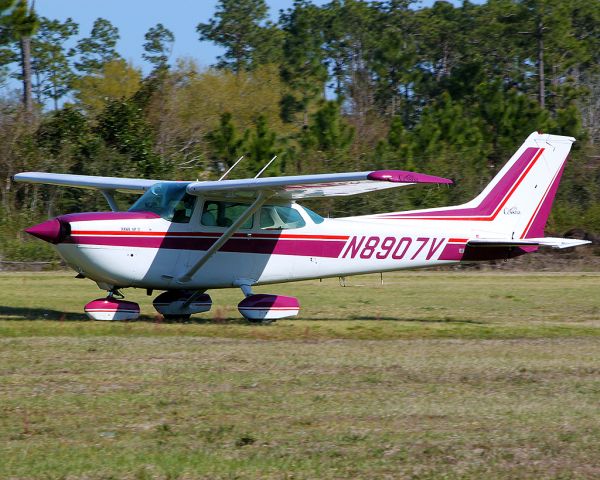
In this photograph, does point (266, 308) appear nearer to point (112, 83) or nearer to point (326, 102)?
point (326, 102)

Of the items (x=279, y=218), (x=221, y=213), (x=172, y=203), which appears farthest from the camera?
(x=279, y=218)

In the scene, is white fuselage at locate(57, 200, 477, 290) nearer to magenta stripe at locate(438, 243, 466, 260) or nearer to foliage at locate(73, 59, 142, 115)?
magenta stripe at locate(438, 243, 466, 260)

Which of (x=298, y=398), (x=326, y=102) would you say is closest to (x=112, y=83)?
(x=326, y=102)

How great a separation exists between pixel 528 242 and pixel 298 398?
760cm

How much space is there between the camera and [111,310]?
42.3 feet

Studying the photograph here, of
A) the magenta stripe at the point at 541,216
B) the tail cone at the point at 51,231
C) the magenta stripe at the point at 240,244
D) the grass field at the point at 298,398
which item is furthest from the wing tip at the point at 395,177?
the magenta stripe at the point at 541,216

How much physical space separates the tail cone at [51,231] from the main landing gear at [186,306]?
1006 millimetres

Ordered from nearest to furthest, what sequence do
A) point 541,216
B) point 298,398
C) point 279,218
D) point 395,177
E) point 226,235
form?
point 298,398, point 395,177, point 226,235, point 279,218, point 541,216

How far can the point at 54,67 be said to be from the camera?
213 feet

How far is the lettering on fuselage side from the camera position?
14414 millimetres

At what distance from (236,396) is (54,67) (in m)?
60.6

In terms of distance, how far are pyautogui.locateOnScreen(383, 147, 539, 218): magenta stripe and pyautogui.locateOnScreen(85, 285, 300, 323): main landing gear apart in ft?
8.31

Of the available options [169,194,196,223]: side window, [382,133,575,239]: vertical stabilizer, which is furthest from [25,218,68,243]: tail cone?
[382,133,575,239]: vertical stabilizer

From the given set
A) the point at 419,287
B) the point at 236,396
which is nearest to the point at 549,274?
the point at 419,287
